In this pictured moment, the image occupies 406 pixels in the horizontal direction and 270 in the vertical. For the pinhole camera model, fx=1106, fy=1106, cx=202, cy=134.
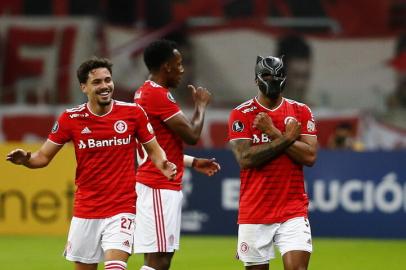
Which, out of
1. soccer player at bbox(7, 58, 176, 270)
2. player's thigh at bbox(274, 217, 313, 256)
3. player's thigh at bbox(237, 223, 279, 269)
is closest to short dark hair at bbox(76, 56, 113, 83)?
soccer player at bbox(7, 58, 176, 270)

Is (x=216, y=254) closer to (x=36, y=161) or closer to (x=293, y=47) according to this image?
(x=36, y=161)

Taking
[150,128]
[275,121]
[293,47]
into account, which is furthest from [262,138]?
[293,47]

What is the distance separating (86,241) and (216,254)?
650cm

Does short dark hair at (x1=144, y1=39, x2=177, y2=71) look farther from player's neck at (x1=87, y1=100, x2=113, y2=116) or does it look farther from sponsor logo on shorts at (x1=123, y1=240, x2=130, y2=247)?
sponsor logo on shorts at (x1=123, y1=240, x2=130, y2=247)

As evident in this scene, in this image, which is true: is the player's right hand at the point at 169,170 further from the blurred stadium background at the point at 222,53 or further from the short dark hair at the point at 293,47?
the short dark hair at the point at 293,47

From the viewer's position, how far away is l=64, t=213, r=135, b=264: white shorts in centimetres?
849

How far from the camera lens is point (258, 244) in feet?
28.0

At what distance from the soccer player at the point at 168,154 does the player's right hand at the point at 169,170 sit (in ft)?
2.34

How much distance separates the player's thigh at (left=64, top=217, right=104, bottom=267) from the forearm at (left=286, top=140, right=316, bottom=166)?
1563 millimetres

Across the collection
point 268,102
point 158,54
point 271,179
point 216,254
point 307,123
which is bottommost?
point 216,254

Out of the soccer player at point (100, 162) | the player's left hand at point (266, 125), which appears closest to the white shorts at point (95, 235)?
the soccer player at point (100, 162)

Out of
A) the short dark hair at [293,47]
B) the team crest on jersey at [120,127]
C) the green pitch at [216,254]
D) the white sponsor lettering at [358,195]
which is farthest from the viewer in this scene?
the short dark hair at [293,47]

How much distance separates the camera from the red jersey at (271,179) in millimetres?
8547

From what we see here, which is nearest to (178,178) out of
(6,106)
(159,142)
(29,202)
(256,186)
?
(159,142)
